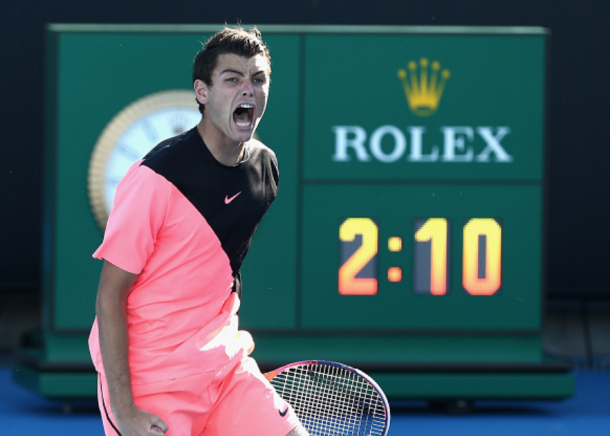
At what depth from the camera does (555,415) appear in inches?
245

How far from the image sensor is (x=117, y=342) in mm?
2588

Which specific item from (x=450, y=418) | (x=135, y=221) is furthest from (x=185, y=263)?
(x=450, y=418)

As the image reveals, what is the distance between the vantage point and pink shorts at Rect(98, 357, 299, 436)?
272 centimetres

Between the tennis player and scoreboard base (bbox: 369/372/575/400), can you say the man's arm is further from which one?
scoreboard base (bbox: 369/372/575/400)

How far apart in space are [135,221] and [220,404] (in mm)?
605

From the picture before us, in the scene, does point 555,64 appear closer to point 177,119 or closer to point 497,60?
point 497,60

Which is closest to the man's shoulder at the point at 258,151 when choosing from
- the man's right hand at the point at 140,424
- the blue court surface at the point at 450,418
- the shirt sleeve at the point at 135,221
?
the shirt sleeve at the point at 135,221

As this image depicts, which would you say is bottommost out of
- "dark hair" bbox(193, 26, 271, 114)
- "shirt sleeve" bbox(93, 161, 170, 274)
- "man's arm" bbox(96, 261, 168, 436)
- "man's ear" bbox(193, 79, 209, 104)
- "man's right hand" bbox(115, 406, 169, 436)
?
"man's right hand" bbox(115, 406, 169, 436)

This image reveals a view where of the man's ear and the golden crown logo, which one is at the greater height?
the golden crown logo

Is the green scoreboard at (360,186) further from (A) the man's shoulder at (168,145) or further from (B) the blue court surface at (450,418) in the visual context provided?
(A) the man's shoulder at (168,145)

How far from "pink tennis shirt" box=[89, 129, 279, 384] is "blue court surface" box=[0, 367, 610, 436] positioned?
10.0ft

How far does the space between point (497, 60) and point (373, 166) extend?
835 millimetres

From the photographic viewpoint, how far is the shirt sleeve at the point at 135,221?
254 centimetres

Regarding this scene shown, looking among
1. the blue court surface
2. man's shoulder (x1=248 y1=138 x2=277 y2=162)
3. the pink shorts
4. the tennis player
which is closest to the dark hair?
the tennis player
